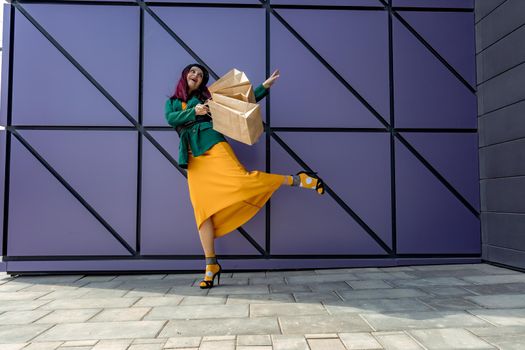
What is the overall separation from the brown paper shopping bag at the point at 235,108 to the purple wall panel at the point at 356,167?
2.69 ft

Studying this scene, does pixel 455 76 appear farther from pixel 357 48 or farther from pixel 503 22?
pixel 357 48

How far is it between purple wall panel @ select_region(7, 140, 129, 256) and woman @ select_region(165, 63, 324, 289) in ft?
3.53

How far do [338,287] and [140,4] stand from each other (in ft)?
10.9

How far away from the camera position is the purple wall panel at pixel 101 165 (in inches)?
133

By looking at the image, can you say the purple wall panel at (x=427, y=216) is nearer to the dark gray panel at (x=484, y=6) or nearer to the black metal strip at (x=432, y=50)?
the black metal strip at (x=432, y=50)

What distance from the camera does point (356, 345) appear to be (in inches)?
64.4

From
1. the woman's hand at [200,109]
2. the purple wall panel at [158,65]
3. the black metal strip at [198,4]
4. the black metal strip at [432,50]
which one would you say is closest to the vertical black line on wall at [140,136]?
the purple wall panel at [158,65]

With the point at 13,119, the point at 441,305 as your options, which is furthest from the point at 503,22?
the point at 13,119

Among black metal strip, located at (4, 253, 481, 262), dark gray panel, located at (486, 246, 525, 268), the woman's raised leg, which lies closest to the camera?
the woman's raised leg

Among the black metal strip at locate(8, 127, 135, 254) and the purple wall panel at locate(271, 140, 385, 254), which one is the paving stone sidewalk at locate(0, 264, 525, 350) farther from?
the black metal strip at locate(8, 127, 135, 254)

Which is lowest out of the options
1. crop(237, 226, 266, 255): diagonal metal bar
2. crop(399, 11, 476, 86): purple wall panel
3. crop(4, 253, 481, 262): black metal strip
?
crop(4, 253, 481, 262): black metal strip

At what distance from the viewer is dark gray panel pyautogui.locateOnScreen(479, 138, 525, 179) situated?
314cm

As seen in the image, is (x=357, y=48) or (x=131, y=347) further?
(x=357, y=48)

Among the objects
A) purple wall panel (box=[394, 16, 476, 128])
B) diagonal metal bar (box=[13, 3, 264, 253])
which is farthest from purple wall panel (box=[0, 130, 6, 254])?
purple wall panel (box=[394, 16, 476, 128])
